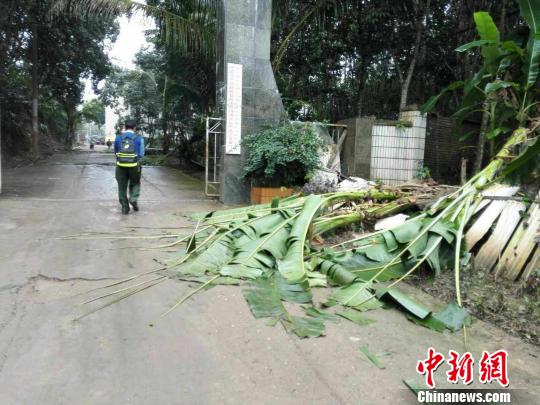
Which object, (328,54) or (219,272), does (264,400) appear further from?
(328,54)

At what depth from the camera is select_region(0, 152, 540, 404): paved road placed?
7.80 feet

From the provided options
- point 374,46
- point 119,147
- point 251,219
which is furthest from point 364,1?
point 251,219

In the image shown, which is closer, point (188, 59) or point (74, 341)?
point (74, 341)

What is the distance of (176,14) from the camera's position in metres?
10.4

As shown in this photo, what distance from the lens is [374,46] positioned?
11695mm

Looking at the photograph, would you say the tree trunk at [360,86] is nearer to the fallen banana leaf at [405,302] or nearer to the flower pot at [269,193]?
the flower pot at [269,193]

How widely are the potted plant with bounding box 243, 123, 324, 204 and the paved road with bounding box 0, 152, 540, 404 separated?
3707 mm

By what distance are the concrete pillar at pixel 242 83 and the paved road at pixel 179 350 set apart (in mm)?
4150

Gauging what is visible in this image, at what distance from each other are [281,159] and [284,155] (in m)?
0.09

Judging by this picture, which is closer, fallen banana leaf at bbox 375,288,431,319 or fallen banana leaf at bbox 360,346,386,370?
fallen banana leaf at bbox 360,346,386,370

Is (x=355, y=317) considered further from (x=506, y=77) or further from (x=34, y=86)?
(x=34, y=86)

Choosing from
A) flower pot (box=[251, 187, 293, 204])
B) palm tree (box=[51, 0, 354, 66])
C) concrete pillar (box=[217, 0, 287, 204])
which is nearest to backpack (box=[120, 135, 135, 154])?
concrete pillar (box=[217, 0, 287, 204])

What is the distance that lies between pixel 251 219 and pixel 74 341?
2507 millimetres

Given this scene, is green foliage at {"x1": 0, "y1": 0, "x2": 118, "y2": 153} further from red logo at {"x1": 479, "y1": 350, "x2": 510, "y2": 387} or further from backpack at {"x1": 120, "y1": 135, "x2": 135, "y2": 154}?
red logo at {"x1": 479, "y1": 350, "x2": 510, "y2": 387}
